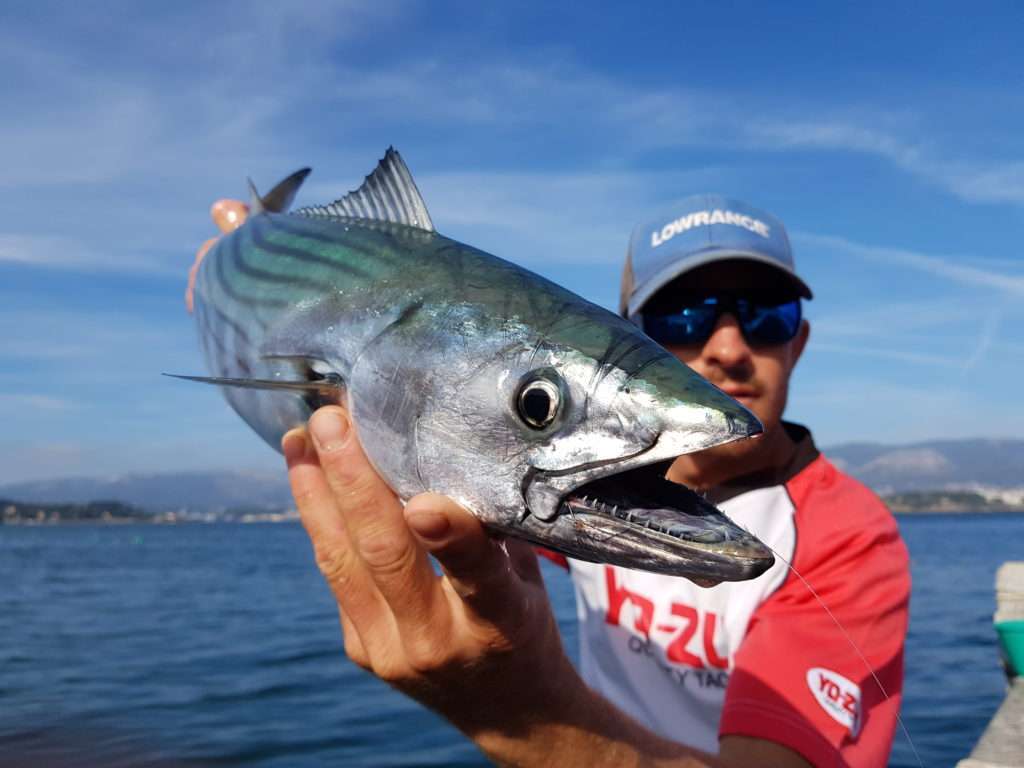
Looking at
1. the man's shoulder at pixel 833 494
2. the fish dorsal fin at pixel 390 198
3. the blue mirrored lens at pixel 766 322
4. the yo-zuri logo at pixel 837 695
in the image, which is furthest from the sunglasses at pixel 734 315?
the fish dorsal fin at pixel 390 198

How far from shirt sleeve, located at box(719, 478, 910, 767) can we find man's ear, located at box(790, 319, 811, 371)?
2.30ft

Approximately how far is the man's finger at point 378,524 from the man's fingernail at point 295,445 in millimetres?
207

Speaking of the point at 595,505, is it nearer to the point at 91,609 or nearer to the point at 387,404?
the point at 387,404

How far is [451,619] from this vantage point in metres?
2.14

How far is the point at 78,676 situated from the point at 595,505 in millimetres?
15956

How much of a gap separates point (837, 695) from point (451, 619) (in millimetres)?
1822

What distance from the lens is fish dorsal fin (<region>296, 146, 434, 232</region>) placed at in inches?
101

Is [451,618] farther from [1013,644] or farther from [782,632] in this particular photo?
[1013,644]

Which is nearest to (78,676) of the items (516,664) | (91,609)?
(91,609)

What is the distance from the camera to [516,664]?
2.19 meters

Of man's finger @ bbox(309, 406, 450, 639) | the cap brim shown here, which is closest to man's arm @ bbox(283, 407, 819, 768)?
man's finger @ bbox(309, 406, 450, 639)

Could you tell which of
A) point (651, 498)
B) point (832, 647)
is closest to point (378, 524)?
point (651, 498)

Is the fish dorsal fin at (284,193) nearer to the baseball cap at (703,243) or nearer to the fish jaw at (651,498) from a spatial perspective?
the baseball cap at (703,243)

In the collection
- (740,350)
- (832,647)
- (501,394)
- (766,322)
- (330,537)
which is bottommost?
(832,647)
